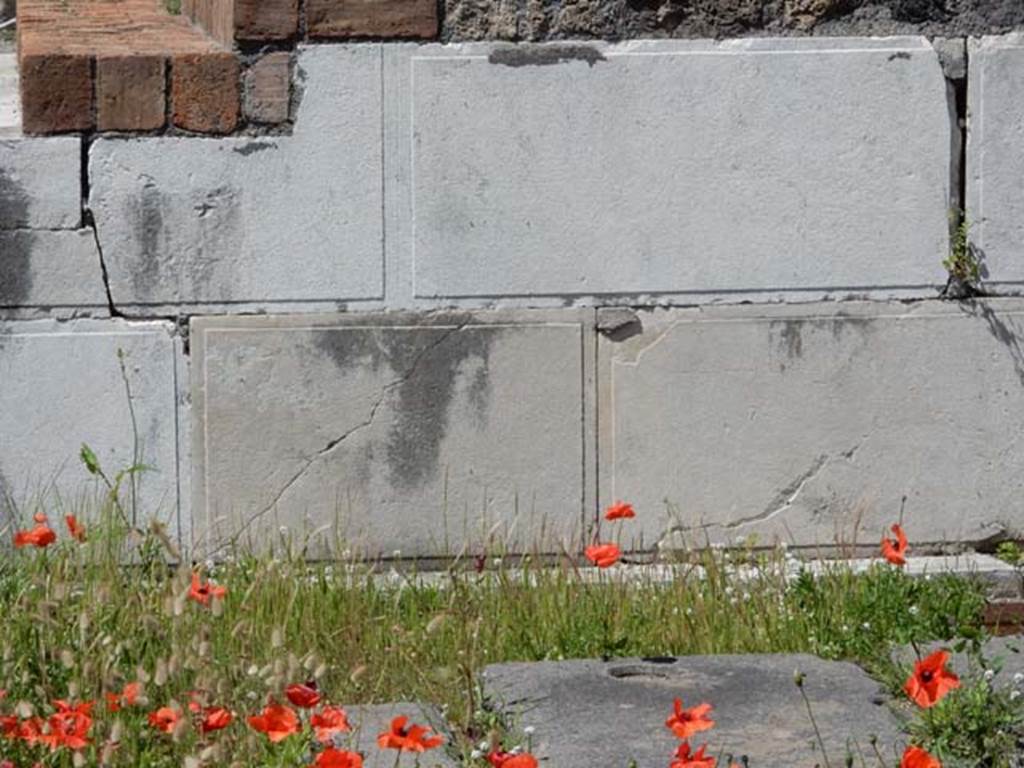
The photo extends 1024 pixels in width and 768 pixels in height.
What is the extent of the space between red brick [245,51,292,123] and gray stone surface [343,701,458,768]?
1804 millimetres

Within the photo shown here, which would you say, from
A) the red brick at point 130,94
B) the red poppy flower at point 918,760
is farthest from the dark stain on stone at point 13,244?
the red poppy flower at point 918,760

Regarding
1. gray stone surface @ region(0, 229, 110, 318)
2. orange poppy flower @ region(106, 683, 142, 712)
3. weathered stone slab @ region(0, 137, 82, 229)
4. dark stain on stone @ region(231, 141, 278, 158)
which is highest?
dark stain on stone @ region(231, 141, 278, 158)

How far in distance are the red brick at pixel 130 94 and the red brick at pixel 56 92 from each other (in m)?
0.04

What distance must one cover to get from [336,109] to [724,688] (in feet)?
6.51

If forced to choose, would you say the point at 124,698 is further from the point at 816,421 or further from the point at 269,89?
the point at 816,421

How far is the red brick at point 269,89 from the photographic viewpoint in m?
4.53

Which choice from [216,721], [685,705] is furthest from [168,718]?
[685,705]

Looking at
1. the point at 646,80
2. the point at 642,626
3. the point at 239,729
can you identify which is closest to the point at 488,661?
the point at 642,626

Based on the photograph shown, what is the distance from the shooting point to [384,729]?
2.91 meters

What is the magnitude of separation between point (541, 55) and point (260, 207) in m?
0.78

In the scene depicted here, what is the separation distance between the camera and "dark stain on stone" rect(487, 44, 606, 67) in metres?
4.57

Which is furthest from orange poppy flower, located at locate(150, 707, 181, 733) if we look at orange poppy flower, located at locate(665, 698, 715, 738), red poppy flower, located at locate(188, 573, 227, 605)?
orange poppy flower, located at locate(665, 698, 715, 738)

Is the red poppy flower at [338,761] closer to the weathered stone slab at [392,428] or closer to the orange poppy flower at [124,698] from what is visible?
the orange poppy flower at [124,698]

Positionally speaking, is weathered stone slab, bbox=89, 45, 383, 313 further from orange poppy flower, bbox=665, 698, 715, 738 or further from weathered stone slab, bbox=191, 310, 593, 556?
orange poppy flower, bbox=665, 698, 715, 738
